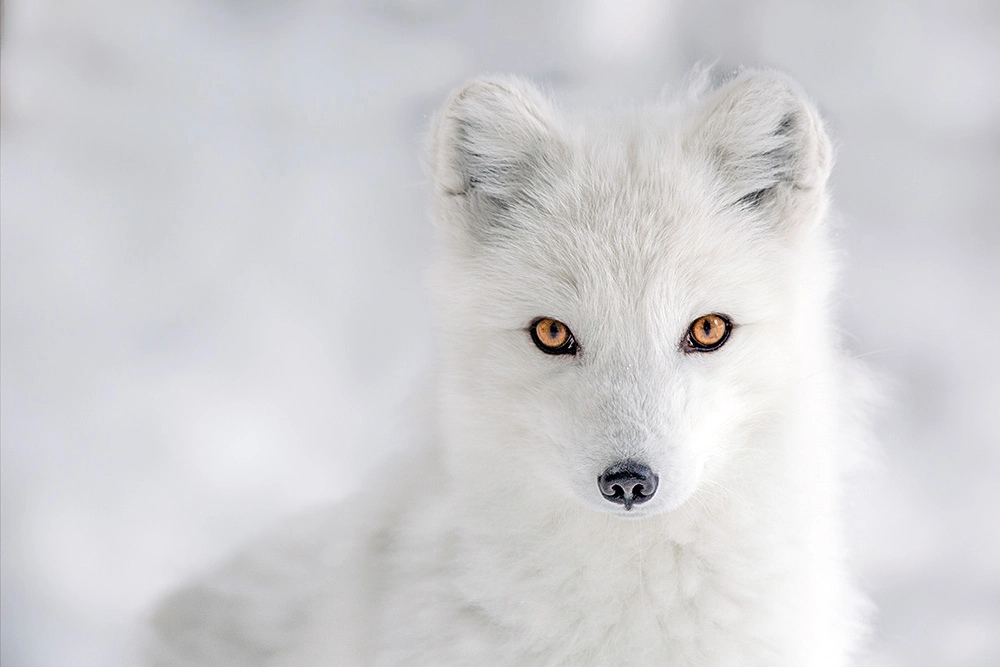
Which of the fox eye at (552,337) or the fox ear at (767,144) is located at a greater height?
the fox ear at (767,144)

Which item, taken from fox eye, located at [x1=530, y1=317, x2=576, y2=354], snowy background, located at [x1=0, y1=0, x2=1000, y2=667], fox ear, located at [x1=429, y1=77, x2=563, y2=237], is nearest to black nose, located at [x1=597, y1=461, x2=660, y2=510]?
fox eye, located at [x1=530, y1=317, x2=576, y2=354]

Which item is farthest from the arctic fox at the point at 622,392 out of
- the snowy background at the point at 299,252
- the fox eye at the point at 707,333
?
the snowy background at the point at 299,252

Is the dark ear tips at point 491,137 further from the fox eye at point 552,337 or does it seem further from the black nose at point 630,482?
the black nose at point 630,482

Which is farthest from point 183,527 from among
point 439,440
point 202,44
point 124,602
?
point 202,44

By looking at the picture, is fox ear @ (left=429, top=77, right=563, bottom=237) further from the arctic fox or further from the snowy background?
the snowy background

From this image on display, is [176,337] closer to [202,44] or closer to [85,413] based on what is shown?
[85,413]

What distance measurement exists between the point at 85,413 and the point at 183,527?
41cm

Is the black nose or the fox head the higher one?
the fox head

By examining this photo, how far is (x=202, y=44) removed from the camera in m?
2.93

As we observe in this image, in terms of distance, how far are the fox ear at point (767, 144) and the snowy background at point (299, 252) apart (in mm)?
763

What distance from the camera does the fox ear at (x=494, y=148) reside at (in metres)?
1.93

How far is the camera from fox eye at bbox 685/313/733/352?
1.84 metres

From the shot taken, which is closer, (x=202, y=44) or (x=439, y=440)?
(x=439, y=440)

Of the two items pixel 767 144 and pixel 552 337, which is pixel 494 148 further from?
pixel 767 144
